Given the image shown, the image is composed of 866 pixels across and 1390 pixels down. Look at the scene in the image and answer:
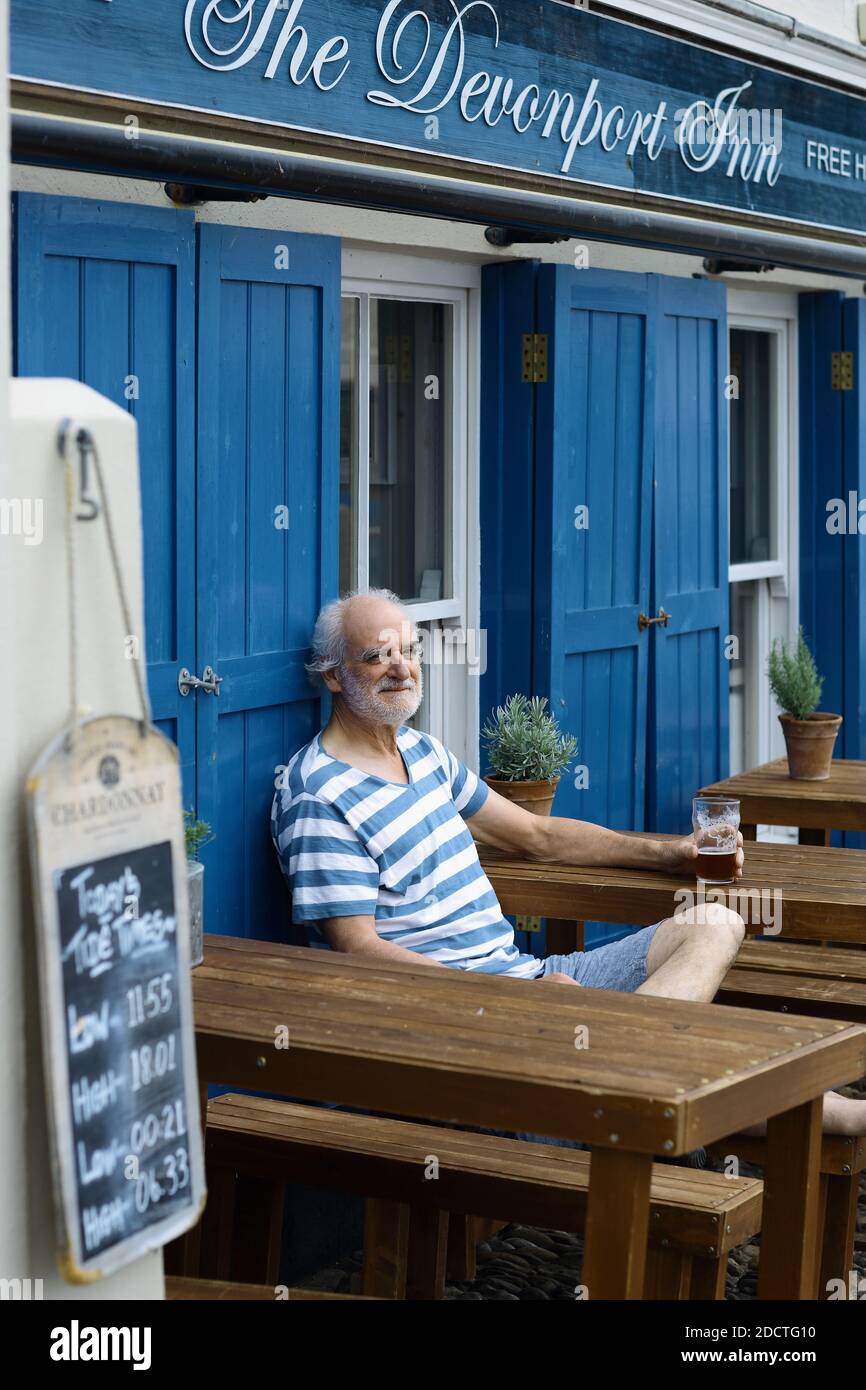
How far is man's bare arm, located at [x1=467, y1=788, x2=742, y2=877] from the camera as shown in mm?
4688

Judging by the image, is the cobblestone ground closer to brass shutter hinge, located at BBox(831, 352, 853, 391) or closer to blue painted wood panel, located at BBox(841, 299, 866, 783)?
blue painted wood panel, located at BBox(841, 299, 866, 783)

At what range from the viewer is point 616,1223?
2.78 m

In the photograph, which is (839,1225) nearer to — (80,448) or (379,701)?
(379,701)

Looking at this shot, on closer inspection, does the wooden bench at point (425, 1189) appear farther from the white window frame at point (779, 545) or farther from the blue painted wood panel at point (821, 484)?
the blue painted wood panel at point (821, 484)

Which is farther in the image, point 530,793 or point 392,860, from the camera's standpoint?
point 530,793

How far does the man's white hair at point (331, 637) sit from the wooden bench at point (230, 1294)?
1.77m

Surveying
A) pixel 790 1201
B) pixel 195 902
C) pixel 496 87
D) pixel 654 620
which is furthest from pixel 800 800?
pixel 195 902

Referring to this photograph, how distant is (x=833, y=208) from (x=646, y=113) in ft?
4.77

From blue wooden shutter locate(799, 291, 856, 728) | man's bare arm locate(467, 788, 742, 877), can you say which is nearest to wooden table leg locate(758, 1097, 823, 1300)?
man's bare arm locate(467, 788, 742, 877)

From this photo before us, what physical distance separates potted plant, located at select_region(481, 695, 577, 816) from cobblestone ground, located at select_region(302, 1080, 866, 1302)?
1.13 meters

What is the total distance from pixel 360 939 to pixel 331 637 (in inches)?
30.0
